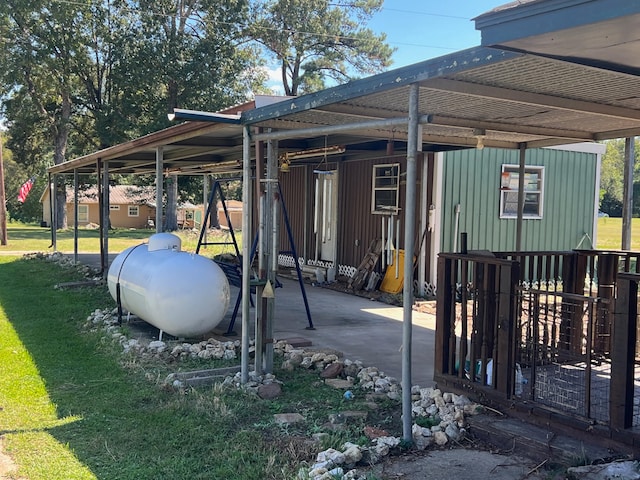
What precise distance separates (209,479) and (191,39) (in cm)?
2786

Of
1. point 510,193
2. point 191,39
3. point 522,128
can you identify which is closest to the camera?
point 522,128

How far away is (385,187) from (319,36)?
67.1ft

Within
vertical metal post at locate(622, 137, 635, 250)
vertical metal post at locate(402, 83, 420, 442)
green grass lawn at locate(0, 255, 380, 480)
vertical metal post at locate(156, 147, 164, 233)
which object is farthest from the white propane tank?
vertical metal post at locate(622, 137, 635, 250)

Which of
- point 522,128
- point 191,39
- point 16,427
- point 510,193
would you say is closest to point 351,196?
point 510,193

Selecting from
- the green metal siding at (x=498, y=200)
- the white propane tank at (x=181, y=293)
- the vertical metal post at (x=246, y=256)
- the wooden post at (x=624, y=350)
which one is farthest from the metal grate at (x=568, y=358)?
the green metal siding at (x=498, y=200)

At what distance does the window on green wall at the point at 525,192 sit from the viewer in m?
11.0

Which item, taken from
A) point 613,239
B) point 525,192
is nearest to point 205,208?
point 525,192

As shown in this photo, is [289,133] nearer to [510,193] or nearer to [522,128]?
[522,128]

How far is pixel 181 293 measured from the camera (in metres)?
6.64

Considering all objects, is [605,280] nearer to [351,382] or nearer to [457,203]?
[351,382]

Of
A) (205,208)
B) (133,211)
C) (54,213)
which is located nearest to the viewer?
(205,208)

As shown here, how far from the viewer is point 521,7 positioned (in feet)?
8.50

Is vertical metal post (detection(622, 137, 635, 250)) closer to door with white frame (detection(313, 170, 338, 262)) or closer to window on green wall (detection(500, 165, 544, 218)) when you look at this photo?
window on green wall (detection(500, 165, 544, 218))

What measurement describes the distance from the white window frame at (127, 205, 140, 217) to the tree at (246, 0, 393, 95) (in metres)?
19.6
